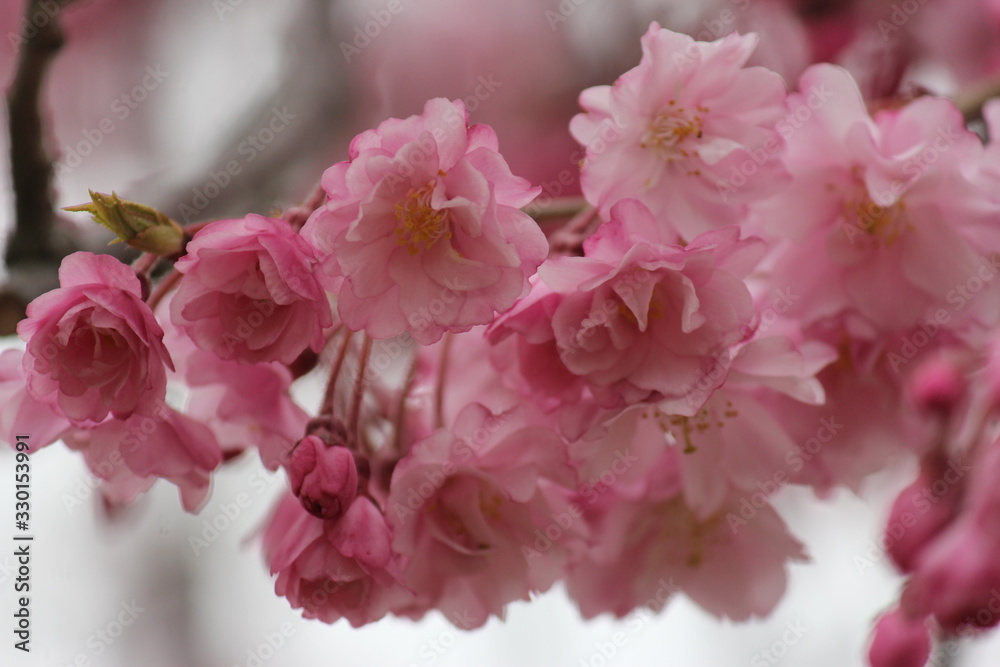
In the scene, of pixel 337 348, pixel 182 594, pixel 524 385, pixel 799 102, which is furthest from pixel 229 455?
pixel 182 594

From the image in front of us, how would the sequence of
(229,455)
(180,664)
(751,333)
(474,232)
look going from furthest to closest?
1. (180,664)
2. (229,455)
3. (751,333)
4. (474,232)

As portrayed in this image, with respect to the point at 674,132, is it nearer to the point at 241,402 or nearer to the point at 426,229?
the point at 426,229

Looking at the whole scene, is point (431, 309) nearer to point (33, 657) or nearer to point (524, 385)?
point (524, 385)

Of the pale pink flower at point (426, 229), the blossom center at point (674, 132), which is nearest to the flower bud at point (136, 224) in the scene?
the pale pink flower at point (426, 229)

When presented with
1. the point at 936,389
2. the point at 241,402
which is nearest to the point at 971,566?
the point at 936,389

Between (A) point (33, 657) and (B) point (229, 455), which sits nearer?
(B) point (229, 455)

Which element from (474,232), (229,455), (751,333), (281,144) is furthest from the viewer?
(281,144)
